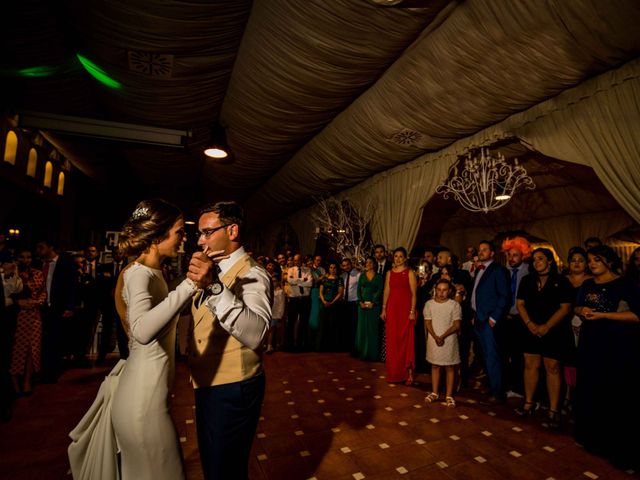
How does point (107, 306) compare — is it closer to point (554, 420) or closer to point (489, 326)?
point (489, 326)

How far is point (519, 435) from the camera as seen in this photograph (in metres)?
2.89

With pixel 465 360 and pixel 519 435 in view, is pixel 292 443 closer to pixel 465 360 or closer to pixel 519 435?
pixel 519 435

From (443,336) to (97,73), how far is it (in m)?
5.59

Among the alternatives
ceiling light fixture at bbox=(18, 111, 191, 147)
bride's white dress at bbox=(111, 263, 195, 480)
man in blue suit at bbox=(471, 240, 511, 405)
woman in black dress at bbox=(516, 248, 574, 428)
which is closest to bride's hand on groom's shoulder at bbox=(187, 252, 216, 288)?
bride's white dress at bbox=(111, 263, 195, 480)

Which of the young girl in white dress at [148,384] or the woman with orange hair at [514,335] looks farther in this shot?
the woman with orange hair at [514,335]

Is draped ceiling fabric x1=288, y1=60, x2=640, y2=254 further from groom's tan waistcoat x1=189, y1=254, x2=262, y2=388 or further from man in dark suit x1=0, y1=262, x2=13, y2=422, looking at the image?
man in dark suit x1=0, y1=262, x2=13, y2=422

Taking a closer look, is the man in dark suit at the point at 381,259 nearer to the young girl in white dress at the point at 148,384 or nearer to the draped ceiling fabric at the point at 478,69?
the draped ceiling fabric at the point at 478,69

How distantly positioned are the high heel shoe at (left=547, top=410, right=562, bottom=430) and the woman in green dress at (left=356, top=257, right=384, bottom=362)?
8.24 ft

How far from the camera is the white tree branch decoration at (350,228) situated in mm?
7406

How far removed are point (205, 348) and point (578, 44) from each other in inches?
156

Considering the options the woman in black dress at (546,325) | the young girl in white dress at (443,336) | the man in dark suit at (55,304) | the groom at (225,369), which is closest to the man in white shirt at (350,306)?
the young girl in white dress at (443,336)

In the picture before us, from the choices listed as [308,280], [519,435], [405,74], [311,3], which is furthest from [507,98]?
[308,280]

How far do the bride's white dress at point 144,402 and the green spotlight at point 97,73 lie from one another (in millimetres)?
4455

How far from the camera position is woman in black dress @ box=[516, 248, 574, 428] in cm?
308
